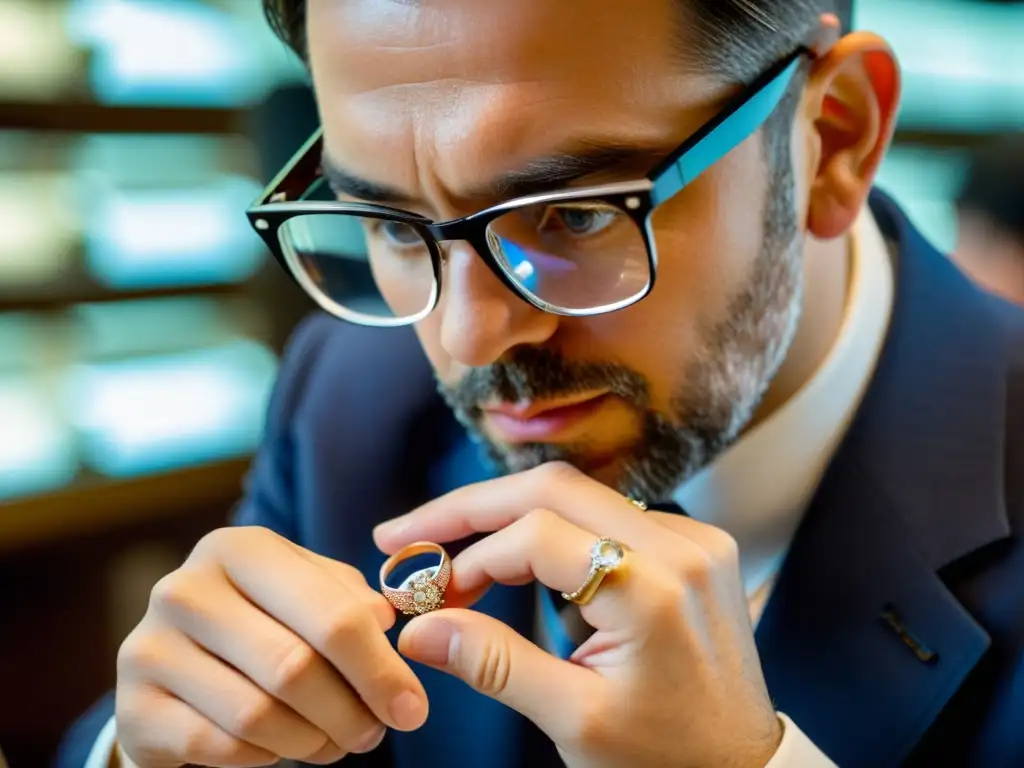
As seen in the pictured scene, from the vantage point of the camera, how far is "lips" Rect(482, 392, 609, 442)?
0.62 meters

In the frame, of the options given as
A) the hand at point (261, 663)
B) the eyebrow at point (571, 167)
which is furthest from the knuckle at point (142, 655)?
the eyebrow at point (571, 167)

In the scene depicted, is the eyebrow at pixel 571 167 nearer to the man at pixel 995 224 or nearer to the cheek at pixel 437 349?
the cheek at pixel 437 349

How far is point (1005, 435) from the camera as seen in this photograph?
0.69m

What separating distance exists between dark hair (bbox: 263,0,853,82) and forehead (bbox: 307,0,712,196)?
14mm

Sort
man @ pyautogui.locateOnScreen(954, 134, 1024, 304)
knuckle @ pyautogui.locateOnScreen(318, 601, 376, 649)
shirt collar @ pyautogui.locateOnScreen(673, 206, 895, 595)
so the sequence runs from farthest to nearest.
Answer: man @ pyautogui.locateOnScreen(954, 134, 1024, 304), shirt collar @ pyautogui.locateOnScreen(673, 206, 895, 595), knuckle @ pyautogui.locateOnScreen(318, 601, 376, 649)

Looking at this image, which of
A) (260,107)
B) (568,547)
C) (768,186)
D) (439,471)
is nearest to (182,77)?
(260,107)

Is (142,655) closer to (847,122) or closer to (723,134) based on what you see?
(723,134)

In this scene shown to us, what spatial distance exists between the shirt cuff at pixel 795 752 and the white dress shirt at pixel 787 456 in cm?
13

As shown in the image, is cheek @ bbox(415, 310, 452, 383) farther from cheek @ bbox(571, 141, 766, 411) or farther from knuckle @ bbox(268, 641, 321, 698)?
knuckle @ bbox(268, 641, 321, 698)

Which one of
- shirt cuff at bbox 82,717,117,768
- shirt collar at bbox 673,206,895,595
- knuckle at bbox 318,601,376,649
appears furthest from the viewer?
shirt collar at bbox 673,206,895,595

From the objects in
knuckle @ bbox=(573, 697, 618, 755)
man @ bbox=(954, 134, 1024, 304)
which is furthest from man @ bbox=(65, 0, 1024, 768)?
man @ bbox=(954, 134, 1024, 304)

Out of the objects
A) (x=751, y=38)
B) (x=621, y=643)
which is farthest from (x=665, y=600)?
(x=751, y=38)

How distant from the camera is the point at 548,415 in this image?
630mm

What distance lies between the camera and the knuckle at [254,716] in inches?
19.4
